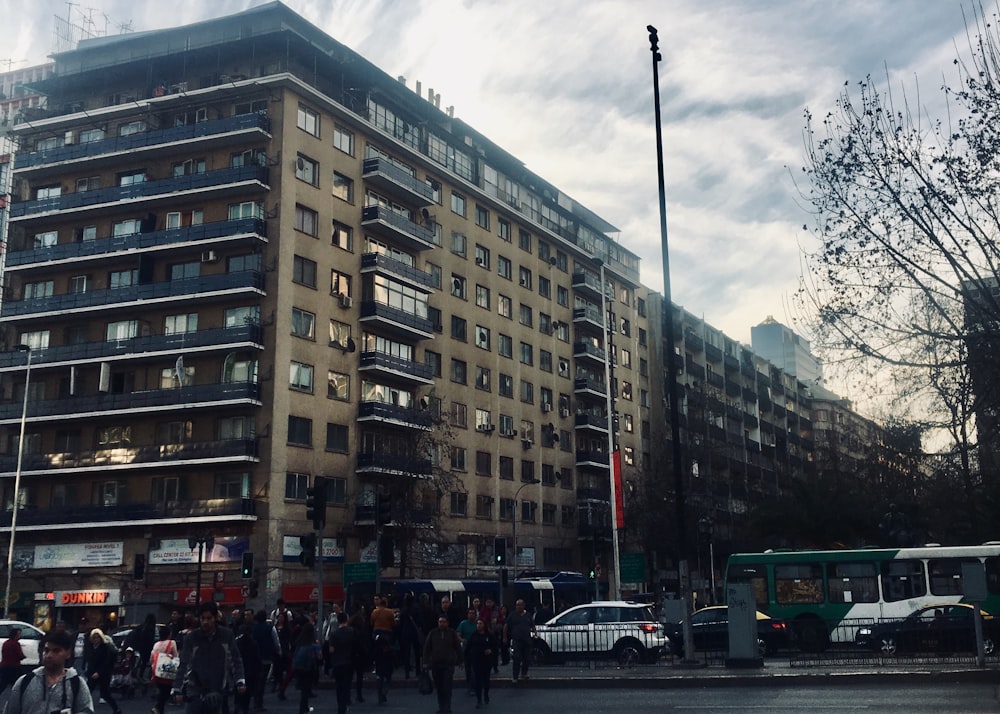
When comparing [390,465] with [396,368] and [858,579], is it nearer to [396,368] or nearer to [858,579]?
[396,368]

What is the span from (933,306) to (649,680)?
9.39 meters

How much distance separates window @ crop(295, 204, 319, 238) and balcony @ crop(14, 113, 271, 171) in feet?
12.8

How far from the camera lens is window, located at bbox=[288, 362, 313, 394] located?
51031 mm

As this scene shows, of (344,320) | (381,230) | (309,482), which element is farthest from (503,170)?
(309,482)

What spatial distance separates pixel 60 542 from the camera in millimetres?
52406

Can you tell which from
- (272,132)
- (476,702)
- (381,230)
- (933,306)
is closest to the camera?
(476,702)

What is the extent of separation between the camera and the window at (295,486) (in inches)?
1961

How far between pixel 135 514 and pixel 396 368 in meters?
14.6

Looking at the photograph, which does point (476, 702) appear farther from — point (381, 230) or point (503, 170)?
point (503, 170)

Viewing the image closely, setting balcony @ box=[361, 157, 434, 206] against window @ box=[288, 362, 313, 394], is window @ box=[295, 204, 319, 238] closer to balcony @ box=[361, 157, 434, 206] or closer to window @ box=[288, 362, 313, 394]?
balcony @ box=[361, 157, 434, 206]

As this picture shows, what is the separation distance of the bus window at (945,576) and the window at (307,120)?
1400 inches

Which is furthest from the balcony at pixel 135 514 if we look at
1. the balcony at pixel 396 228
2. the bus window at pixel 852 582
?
the bus window at pixel 852 582

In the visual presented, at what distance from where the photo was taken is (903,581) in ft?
108

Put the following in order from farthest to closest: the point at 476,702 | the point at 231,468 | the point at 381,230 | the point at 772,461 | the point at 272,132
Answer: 1. the point at 772,461
2. the point at 381,230
3. the point at 272,132
4. the point at 231,468
5. the point at 476,702
